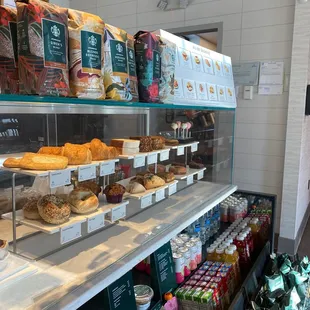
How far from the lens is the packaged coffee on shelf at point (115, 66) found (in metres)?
1.10

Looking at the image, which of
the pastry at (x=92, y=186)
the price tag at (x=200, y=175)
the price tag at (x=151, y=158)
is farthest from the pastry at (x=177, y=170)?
the pastry at (x=92, y=186)

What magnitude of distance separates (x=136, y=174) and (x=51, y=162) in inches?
28.3

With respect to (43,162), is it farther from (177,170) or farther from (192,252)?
(192,252)

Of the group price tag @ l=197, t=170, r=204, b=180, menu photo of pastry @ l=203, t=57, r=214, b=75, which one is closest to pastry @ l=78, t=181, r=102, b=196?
price tag @ l=197, t=170, r=204, b=180

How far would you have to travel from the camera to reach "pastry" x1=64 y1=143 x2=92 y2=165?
3.81 ft

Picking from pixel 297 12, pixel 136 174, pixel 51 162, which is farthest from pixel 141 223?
pixel 297 12

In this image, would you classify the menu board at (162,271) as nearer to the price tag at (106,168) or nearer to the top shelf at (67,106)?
the price tag at (106,168)

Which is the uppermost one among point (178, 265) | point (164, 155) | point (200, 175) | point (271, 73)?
point (271, 73)

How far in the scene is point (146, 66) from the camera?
1307 millimetres

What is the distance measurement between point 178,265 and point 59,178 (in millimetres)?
927

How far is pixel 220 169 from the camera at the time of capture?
7.52 ft

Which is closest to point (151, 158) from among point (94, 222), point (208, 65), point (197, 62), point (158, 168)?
point (158, 168)

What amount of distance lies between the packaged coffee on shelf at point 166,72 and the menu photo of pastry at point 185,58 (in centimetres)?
31

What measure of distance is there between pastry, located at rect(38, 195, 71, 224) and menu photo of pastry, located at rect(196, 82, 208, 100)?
1102 millimetres
